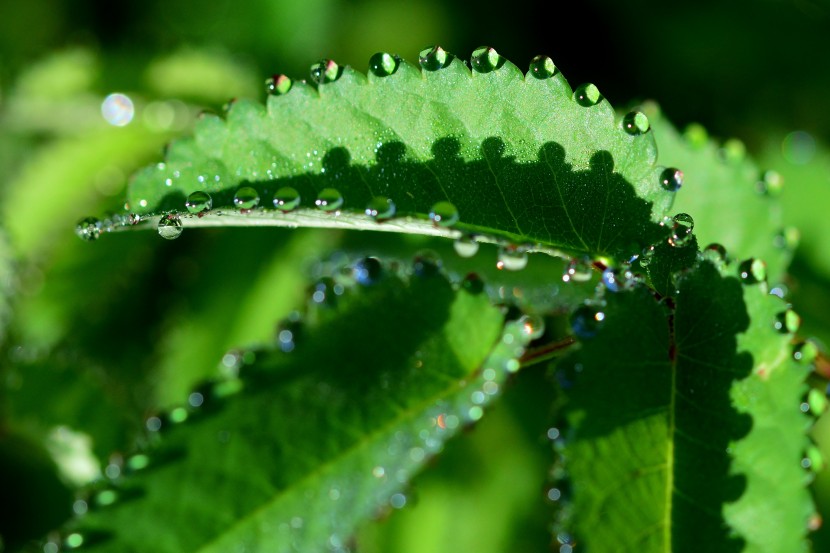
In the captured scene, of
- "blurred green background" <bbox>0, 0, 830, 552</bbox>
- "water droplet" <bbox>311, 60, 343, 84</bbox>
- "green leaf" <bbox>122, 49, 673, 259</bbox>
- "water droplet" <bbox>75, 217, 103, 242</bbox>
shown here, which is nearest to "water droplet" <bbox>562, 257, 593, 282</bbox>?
"green leaf" <bbox>122, 49, 673, 259</bbox>

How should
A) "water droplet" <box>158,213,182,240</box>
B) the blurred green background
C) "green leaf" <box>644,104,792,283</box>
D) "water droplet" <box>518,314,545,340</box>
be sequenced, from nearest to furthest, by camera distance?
"water droplet" <box>158,213,182,240</box>
"water droplet" <box>518,314,545,340</box>
"green leaf" <box>644,104,792,283</box>
the blurred green background

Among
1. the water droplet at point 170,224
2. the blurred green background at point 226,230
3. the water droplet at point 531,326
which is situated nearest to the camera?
the water droplet at point 170,224

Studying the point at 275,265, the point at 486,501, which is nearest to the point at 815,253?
the point at 486,501

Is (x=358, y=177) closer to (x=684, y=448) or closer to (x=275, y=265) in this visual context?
(x=684, y=448)

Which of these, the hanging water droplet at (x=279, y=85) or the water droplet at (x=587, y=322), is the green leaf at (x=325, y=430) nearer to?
the water droplet at (x=587, y=322)

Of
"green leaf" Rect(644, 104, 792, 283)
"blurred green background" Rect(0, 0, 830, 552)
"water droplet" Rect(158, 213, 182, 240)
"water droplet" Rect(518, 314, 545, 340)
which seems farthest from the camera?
"blurred green background" Rect(0, 0, 830, 552)

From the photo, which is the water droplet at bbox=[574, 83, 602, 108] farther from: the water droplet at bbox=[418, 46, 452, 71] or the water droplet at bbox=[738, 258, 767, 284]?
the water droplet at bbox=[738, 258, 767, 284]

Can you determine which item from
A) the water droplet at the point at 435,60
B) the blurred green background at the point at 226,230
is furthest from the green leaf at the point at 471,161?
the blurred green background at the point at 226,230

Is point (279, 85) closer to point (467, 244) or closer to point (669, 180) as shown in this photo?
point (467, 244)
